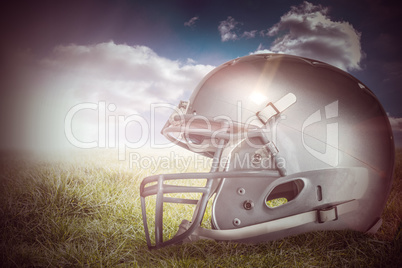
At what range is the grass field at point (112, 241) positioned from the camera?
1.42 metres

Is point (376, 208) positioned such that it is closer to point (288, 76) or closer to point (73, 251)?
point (288, 76)

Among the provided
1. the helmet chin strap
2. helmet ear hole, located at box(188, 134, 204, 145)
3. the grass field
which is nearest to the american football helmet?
the helmet chin strap

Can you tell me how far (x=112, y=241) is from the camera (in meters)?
1.69

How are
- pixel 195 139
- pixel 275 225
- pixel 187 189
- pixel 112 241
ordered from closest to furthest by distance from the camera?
1. pixel 187 189
2. pixel 275 225
3. pixel 112 241
4. pixel 195 139

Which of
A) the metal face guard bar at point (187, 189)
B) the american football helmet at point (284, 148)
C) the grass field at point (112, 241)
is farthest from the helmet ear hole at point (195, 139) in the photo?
the grass field at point (112, 241)

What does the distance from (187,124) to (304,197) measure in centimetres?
93

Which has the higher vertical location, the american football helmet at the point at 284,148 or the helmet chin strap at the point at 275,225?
the american football helmet at the point at 284,148

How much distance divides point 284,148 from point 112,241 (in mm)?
1428

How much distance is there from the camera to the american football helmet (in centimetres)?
147

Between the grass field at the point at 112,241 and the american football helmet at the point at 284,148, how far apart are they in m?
0.11
